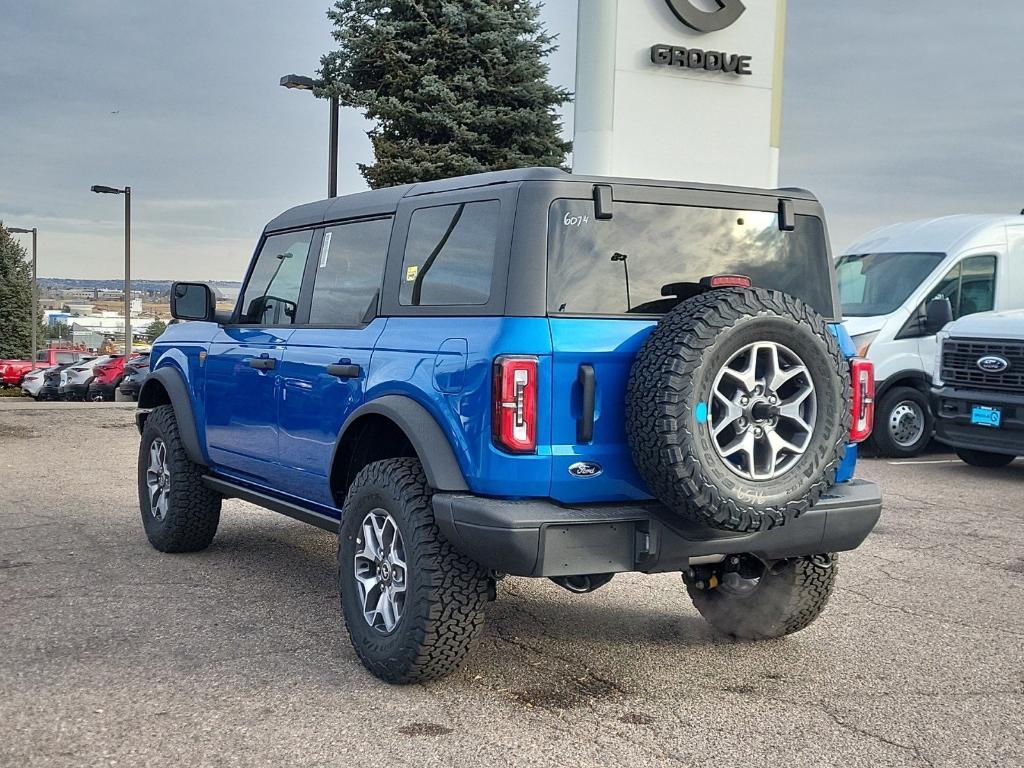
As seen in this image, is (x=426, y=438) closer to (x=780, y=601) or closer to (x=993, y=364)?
(x=780, y=601)

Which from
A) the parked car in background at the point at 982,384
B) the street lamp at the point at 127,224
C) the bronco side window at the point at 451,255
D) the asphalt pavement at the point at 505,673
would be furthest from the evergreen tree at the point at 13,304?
the bronco side window at the point at 451,255

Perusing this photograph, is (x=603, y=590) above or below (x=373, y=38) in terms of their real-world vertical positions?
below

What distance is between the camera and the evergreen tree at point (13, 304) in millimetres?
71000

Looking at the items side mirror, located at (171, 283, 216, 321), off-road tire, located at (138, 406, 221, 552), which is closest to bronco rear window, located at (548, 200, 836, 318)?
side mirror, located at (171, 283, 216, 321)

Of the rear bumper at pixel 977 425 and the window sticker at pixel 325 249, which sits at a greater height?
the window sticker at pixel 325 249

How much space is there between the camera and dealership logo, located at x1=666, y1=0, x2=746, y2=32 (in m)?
17.6

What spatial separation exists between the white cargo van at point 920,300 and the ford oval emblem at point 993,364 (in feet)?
4.92

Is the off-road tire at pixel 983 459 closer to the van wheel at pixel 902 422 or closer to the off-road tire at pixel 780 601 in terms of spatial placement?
the van wheel at pixel 902 422

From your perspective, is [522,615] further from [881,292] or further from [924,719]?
[881,292]

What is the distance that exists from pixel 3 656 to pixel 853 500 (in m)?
3.46

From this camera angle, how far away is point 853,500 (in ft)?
15.2

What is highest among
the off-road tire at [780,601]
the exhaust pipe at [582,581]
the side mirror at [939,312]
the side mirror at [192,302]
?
the side mirror at [939,312]

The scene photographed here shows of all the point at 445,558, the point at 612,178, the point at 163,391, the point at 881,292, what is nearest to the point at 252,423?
the point at 163,391

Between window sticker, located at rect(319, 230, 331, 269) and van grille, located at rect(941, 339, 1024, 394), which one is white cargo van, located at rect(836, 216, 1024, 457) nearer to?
van grille, located at rect(941, 339, 1024, 394)
